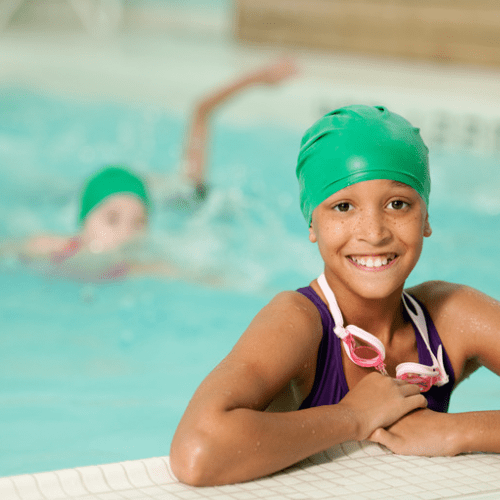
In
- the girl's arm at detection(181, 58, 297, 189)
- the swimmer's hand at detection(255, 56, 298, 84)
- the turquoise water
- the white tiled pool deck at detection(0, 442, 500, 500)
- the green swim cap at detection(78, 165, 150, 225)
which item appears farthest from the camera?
the swimmer's hand at detection(255, 56, 298, 84)

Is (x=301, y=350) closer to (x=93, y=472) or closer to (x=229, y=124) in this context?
(x=93, y=472)

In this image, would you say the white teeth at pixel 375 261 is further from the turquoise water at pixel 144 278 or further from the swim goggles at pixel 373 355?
the turquoise water at pixel 144 278

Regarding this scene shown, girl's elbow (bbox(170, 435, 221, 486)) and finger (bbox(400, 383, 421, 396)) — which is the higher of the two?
finger (bbox(400, 383, 421, 396))

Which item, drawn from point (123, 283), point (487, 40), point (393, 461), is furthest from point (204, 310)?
point (487, 40)

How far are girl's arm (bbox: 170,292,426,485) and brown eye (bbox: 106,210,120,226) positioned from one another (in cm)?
319

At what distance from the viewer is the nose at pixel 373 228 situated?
1.71 m

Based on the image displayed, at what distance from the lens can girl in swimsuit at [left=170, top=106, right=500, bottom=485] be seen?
153 centimetres

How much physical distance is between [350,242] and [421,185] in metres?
0.20

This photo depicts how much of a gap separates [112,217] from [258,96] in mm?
3622

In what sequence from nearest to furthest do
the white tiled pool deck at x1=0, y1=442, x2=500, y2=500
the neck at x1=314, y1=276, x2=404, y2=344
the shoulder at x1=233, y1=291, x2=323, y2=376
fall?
1. the white tiled pool deck at x1=0, y1=442, x2=500, y2=500
2. the shoulder at x1=233, y1=291, x2=323, y2=376
3. the neck at x1=314, y1=276, x2=404, y2=344

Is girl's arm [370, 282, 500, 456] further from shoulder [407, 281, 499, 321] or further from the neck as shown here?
the neck

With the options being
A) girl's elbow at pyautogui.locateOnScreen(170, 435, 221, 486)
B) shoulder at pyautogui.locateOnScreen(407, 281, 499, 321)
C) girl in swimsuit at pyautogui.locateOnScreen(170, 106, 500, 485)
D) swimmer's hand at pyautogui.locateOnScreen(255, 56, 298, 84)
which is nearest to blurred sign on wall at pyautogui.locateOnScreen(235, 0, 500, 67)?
swimmer's hand at pyautogui.locateOnScreen(255, 56, 298, 84)

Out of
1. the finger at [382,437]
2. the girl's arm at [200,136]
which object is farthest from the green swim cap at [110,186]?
the finger at [382,437]

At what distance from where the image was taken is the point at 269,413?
1.56m
